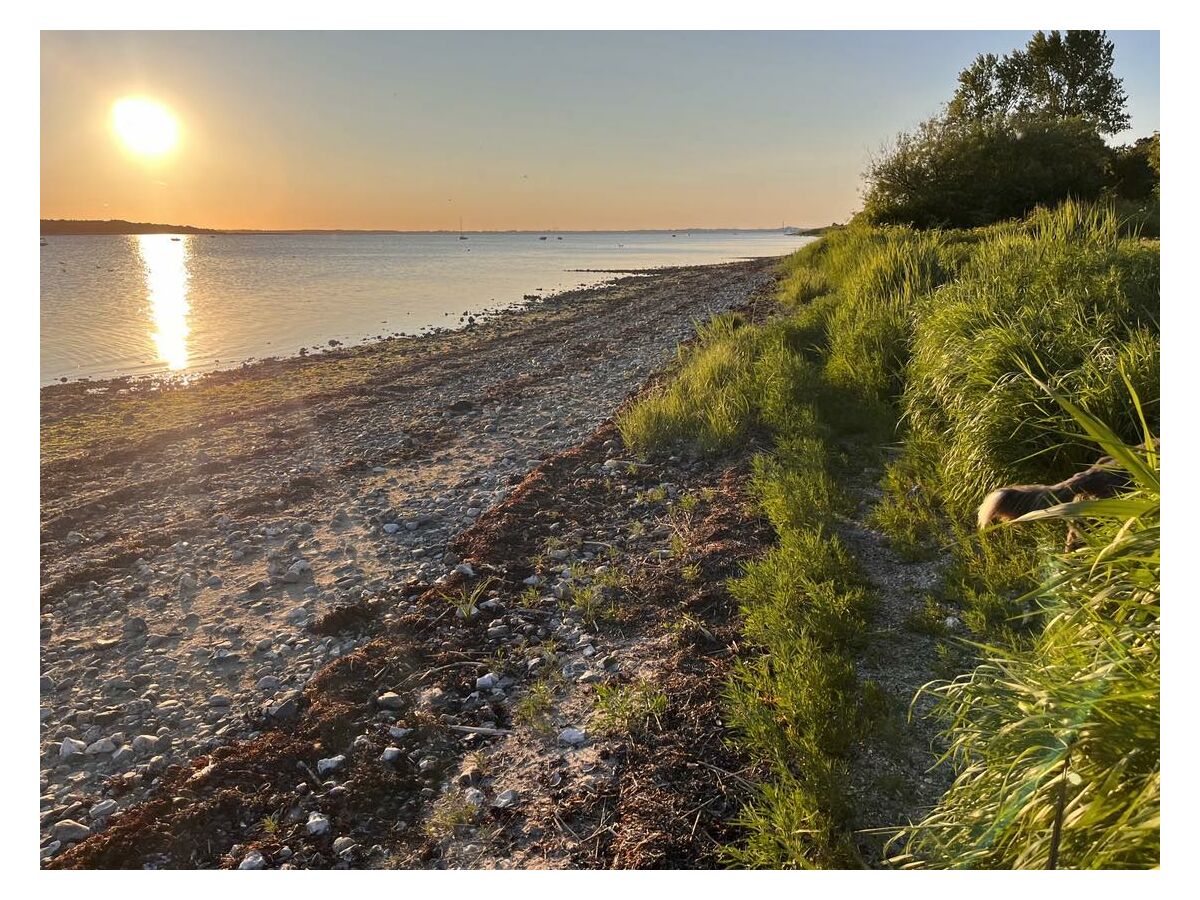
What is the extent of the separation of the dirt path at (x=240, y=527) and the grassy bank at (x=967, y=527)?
2.46 metres

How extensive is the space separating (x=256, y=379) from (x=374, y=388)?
3519 mm

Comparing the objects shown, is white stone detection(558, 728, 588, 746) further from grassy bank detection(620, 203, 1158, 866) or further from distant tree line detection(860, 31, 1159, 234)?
distant tree line detection(860, 31, 1159, 234)

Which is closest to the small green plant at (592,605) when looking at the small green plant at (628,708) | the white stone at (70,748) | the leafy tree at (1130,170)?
the small green plant at (628,708)

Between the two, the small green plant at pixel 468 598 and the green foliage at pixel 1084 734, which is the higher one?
the green foliage at pixel 1084 734

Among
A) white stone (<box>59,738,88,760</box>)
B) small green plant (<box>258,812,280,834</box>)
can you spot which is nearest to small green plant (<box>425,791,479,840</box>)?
small green plant (<box>258,812,280,834</box>)

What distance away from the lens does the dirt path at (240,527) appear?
4438mm

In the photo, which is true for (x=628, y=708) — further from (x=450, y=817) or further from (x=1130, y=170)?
(x=1130, y=170)

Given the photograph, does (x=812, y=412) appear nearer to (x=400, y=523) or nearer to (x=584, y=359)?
(x=400, y=523)

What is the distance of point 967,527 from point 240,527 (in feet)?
22.8

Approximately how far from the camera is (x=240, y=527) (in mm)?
7500

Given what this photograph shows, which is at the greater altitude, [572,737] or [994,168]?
[994,168]

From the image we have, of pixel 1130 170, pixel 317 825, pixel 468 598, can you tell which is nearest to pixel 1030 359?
pixel 468 598

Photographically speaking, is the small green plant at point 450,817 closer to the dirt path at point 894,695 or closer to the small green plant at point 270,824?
the small green plant at point 270,824
